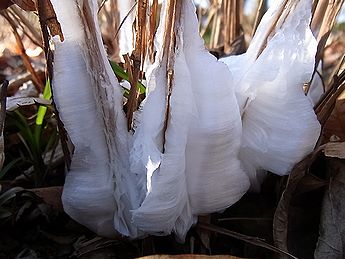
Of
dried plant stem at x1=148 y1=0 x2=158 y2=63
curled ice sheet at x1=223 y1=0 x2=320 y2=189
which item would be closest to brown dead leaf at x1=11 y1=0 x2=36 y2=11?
dried plant stem at x1=148 y1=0 x2=158 y2=63

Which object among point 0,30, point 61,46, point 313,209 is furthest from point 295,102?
point 0,30

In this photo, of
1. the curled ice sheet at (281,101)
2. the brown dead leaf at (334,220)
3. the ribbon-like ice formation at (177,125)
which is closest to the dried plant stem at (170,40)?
the ribbon-like ice formation at (177,125)

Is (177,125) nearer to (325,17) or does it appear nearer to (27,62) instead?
(325,17)

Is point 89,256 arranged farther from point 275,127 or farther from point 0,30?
point 0,30

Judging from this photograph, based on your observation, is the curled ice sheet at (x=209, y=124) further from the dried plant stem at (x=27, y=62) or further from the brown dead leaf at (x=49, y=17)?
the dried plant stem at (x=27, y=62)

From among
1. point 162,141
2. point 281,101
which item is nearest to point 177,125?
point 162,141

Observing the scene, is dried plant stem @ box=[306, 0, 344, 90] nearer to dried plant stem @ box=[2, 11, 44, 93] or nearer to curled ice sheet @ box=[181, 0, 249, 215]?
curled ice sheet @ box=[181, 0, 249, 215]

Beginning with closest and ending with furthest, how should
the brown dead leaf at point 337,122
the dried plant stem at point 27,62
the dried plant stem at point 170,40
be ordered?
1. the dried plant stem at point 170,40
2. the brown dead leaf at point 337,122
3. the dried plant stem at point 27,62
